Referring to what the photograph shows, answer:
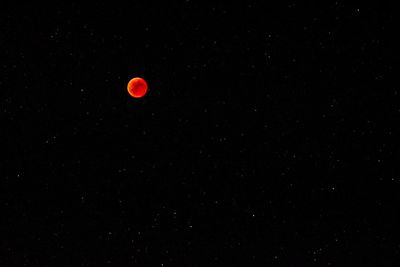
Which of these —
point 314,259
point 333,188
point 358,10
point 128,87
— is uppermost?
point 358,10

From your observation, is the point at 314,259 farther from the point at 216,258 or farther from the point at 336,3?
the point at 336,3

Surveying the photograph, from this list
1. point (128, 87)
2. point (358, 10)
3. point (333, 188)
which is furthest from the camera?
point (333, 188)

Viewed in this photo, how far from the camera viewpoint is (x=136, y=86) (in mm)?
2523

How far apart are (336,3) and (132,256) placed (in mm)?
1476

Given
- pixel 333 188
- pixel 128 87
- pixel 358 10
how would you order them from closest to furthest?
pixel 358 10 → pixel 128 87 → pixel 333 188

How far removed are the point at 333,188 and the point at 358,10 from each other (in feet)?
2.72

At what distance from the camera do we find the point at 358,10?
7.54 feet

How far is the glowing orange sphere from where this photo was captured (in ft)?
8.25

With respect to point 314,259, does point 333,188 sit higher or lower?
higher

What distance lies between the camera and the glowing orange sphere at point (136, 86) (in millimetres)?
2516

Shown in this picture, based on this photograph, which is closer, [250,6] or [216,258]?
[250,6]

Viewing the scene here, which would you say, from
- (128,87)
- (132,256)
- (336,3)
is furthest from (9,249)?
(336,3)

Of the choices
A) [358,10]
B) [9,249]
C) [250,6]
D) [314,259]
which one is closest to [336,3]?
[358,10]

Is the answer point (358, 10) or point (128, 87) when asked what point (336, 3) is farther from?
point (128, 87)
